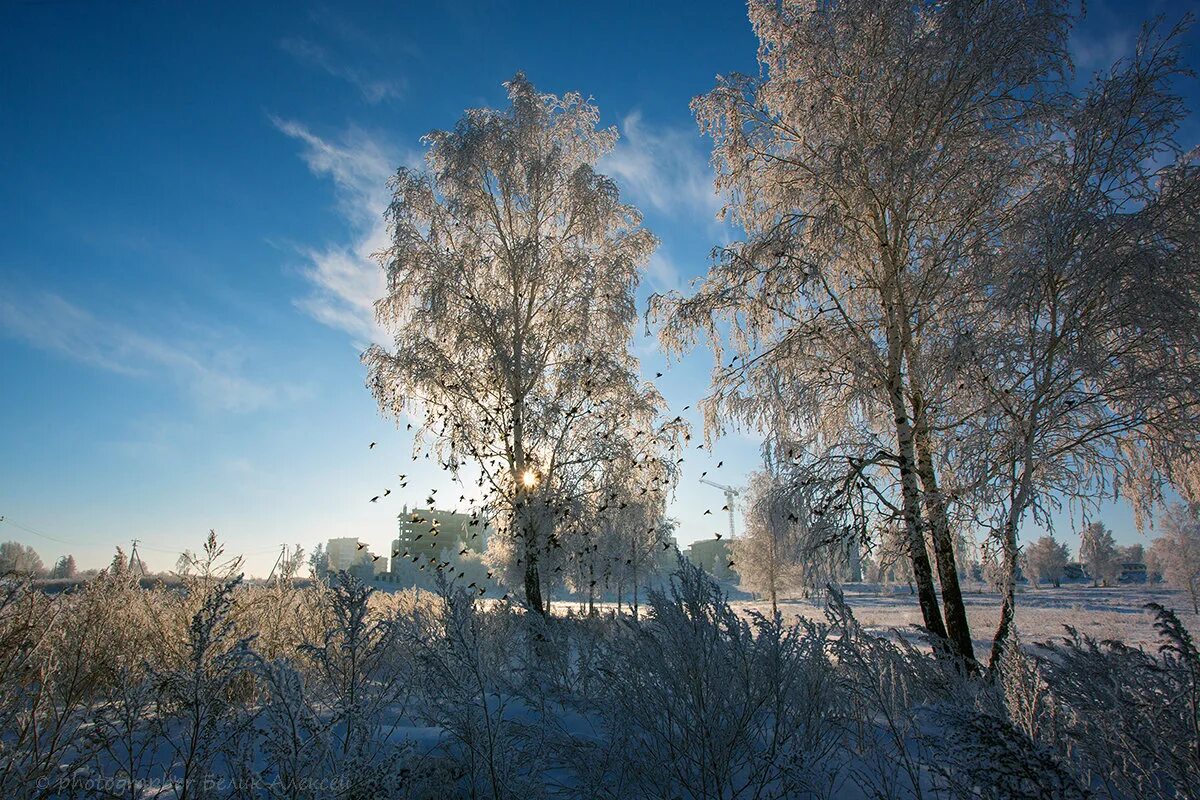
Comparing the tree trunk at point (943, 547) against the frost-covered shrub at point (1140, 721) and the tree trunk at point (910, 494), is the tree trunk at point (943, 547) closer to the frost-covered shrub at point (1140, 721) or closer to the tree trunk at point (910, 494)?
the tree trunk at point (910, 494)

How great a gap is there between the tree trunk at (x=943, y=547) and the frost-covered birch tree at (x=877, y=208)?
0.02 metres

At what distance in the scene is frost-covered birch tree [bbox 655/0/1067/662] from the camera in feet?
20.1

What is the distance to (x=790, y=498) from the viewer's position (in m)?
6.07

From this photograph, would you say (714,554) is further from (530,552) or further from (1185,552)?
(530,552)

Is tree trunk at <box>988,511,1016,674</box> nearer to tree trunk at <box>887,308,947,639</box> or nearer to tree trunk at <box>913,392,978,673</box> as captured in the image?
tree trunk at <box>913,392,978,673</box>

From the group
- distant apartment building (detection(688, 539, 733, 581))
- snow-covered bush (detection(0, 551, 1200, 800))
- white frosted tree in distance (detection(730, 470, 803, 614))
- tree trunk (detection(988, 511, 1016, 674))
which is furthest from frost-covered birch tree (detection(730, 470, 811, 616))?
distant apartment building (detection(688, 539, 733, 581))

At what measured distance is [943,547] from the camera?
235 inches

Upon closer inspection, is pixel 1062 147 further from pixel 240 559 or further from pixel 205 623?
pixel 240 559

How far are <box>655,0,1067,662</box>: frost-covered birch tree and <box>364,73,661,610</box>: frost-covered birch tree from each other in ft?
9.31

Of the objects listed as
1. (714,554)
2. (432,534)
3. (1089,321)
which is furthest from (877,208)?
(714,554)

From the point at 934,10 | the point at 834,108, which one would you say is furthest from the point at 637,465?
the point at 934,10

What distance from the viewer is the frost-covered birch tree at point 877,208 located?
612 centimetres

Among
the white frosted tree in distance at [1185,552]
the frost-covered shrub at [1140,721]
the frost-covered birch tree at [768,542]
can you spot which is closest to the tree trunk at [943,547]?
the frost-covered birch tree at [768,542]

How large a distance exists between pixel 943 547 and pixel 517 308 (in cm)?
737
